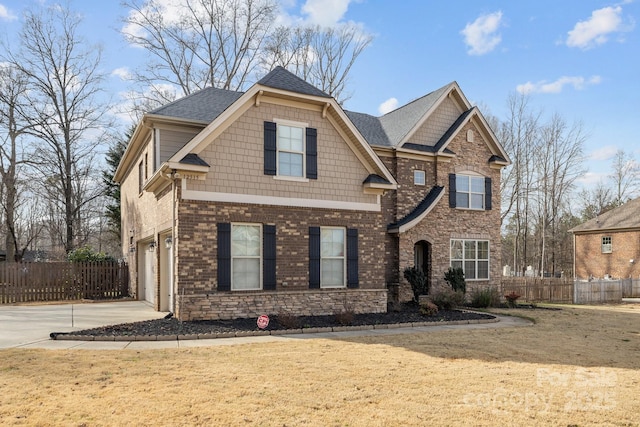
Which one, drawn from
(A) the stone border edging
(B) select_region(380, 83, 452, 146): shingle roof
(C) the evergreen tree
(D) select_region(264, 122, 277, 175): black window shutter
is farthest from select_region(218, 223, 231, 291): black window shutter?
(C) the evergreen tree

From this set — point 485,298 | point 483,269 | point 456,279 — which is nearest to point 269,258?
point 456,279

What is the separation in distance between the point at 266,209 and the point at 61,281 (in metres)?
10.8

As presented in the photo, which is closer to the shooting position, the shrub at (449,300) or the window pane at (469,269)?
the shrub at (449,300)

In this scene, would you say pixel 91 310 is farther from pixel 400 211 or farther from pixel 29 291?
pixel 400 211

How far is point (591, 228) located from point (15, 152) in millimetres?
38876

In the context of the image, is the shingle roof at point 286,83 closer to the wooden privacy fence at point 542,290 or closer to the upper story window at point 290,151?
the upper story window at point 290,151

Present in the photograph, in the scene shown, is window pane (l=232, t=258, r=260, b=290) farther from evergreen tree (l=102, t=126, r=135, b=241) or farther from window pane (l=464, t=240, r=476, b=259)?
evergreen tree (l=102, t=126, r=135, b=241)

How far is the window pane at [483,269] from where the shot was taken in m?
20.6

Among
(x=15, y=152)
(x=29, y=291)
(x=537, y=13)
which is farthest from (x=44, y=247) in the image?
(x=537, y=13)

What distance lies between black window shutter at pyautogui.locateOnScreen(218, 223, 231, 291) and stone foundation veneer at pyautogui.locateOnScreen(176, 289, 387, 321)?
0.27m

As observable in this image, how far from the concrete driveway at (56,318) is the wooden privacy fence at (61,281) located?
1.52 metres

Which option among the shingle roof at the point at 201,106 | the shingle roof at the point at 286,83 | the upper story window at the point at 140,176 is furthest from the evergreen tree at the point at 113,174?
the shingle roof at the point at 286,83

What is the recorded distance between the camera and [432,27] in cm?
1402

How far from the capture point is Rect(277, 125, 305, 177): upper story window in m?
13.8
